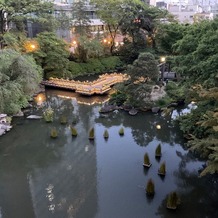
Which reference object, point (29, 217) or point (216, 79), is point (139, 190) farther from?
point (216, 79)

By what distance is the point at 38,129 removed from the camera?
1584cm

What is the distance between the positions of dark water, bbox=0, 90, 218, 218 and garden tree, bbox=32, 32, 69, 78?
355 inches

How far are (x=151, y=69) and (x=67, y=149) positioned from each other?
754 cm

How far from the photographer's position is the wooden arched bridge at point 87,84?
22.1 meters

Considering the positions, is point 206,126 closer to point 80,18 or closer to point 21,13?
point 21,13

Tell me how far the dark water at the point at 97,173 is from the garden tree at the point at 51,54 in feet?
29.6

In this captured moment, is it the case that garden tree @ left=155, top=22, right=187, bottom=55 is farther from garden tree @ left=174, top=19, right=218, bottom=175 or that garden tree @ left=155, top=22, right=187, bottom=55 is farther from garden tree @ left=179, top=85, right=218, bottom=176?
garden tree @ left=179, top=85, right=218, bottom=176

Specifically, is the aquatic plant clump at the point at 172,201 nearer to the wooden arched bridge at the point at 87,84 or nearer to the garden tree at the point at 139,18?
the wooden arched bridge at the point at 87,84

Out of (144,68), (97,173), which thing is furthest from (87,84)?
(97,173)

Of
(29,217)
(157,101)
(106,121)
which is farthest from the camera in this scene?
(157,101)

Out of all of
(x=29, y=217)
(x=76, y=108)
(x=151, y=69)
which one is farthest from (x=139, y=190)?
(x=76, y=108)

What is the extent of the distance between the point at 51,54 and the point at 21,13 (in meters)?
4.78

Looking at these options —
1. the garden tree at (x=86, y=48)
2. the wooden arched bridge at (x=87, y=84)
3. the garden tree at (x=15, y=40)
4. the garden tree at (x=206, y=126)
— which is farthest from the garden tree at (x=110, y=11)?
the garden tree at (x=206, y=126)

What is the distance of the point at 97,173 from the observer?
1123 cm
